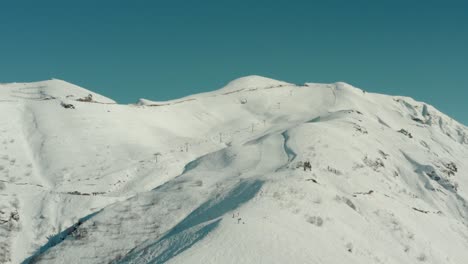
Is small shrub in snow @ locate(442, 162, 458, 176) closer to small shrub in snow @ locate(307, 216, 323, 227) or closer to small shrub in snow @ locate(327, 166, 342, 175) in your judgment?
small shrub in snow @ locate(327, 166, 342, 175)

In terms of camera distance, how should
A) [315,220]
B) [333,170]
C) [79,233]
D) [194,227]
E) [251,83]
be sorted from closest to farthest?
[194,227], [315,220], [79,233], [333,170], [251,83]

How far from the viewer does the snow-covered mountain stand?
2200cm

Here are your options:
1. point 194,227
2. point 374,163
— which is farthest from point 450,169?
point 194,227

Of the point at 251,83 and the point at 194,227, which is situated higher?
the point at 251,83

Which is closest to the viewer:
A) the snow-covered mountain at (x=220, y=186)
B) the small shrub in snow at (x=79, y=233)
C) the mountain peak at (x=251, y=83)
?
the snow-covered mountain at (x=220, y=186)

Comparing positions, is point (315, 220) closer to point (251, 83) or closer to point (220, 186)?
point (220, 186)

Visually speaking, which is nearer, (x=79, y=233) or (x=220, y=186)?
(x=79, y=233)

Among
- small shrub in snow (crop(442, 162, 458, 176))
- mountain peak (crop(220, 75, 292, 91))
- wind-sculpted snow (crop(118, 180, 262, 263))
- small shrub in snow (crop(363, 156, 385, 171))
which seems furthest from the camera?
mountain peak (crop(220, 75, 292, 91))

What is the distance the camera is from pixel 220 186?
3256 centimetres

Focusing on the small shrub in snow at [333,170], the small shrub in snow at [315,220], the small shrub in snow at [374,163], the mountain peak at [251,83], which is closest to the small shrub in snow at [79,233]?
the small shrub in snow at [315,220]

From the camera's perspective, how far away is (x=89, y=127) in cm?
5616

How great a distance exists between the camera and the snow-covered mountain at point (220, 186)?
22.0 metres

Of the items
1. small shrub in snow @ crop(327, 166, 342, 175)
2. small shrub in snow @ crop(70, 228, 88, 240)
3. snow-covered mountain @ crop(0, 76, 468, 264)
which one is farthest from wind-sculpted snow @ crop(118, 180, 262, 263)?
small shrub in snow @ crop(327, 166, 342, 175)

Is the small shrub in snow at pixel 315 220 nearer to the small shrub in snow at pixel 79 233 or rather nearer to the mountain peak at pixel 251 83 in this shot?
the small shrub in snow at pixel 79 233
